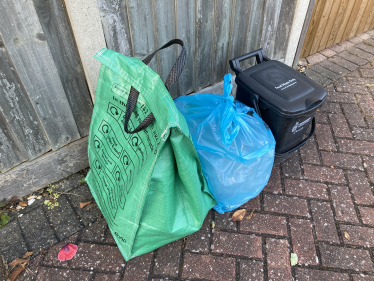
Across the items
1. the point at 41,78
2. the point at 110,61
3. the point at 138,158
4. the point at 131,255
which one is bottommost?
the point at 131,255

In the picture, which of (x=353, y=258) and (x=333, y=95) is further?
(x=333, y=95)

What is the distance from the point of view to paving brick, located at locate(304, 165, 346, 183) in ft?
6.88

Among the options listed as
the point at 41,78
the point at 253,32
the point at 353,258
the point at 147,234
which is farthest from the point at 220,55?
the point at 353,258

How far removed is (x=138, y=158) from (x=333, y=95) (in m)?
2.45

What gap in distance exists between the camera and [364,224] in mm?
1825

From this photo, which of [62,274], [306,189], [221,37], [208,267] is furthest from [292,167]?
[62,274]

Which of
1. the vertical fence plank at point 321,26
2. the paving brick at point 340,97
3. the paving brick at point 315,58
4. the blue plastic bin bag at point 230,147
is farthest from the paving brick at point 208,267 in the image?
the vertical fence plank at point 321,26

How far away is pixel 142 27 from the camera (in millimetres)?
1692

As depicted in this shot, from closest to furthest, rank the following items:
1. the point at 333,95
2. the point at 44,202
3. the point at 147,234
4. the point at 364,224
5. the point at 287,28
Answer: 1. the point at 147,234
2. the point at 364,224
3. the point at 44,202
4. the point at 287,28
5. the point at 333,95

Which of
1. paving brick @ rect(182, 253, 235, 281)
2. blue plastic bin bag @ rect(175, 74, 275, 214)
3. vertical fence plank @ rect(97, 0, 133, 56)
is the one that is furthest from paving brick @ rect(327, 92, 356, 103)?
vertical fence plank @ rect(97, 0, 133, 56)

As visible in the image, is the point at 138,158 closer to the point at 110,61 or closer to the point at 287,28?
the point at 110,61

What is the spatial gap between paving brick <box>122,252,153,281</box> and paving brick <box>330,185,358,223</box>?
4.24ft

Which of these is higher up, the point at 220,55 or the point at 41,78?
the point at 41,78

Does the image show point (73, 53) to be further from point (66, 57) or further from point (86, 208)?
point (86, 208)
